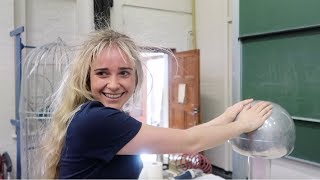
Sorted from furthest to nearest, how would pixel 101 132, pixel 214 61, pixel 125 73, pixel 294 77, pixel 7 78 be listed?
pixel 214 61 < pixel 7 78 < pixel 294 77 < pixel 125 73 < pixel 101 132

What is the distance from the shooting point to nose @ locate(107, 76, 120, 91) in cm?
91

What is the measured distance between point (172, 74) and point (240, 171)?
96.9 inches

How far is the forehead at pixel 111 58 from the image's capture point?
2.98 ft

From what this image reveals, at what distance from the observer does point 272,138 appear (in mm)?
957

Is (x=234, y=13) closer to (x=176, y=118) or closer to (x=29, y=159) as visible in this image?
(x=29, y=159)

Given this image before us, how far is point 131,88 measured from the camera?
0.98 m

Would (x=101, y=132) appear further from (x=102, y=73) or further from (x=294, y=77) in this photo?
(x=294, y=77)

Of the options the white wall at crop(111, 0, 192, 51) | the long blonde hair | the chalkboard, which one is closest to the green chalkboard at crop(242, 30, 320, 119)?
the chalkboard

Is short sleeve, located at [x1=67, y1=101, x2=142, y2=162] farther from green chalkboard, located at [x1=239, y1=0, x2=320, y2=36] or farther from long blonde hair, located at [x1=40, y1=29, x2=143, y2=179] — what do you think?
green chalkboard, located at [x1=239, y1=0, x2=320, y2=36]

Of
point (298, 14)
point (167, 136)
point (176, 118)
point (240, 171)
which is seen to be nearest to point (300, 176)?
point (240, 171)

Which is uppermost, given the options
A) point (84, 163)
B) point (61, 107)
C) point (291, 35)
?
point (291, 35)

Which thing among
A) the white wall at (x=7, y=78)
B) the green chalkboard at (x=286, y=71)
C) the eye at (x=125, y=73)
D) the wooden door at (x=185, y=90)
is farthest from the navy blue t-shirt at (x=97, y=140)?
the wooden door at (x=185, y=90)

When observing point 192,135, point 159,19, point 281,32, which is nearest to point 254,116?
point 192,135

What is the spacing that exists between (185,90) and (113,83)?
326 cm
